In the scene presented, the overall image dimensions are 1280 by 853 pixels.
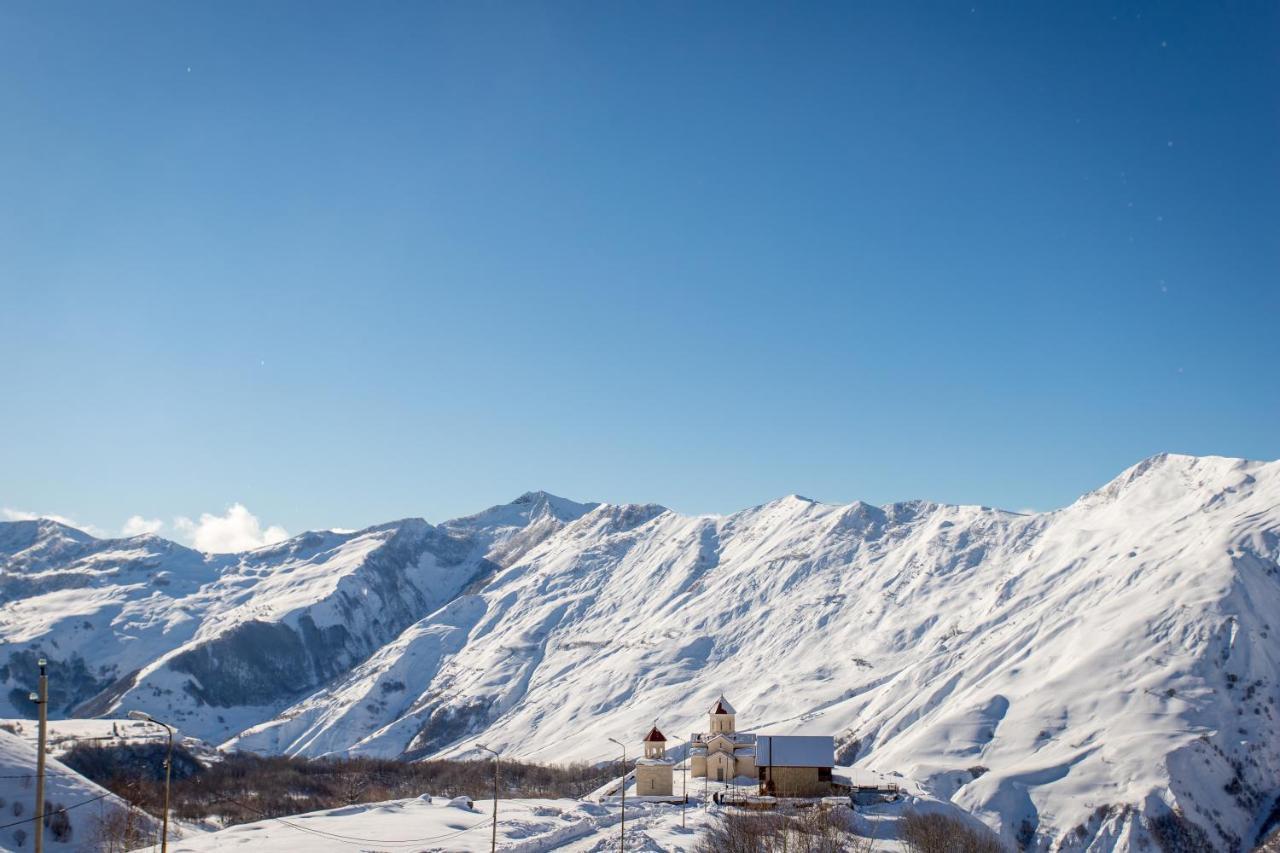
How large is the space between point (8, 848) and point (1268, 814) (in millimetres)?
177456

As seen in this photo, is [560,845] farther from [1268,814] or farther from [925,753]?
[1268,814]

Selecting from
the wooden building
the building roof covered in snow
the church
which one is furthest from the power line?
the church

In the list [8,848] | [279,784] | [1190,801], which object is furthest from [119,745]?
[1190,801]

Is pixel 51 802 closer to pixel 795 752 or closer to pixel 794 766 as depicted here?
pixel 794 766

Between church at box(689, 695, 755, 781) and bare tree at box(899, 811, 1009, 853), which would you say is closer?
bare tree at box(899, 811, 1009, 853)

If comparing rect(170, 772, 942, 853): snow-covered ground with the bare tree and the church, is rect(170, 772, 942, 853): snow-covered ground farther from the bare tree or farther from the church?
the church

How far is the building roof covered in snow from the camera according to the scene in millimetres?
110000

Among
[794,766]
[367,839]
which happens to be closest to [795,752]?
[794,766]

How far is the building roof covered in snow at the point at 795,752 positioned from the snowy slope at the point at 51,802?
6518 cm

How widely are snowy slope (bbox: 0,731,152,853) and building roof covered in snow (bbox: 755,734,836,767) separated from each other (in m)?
65.2

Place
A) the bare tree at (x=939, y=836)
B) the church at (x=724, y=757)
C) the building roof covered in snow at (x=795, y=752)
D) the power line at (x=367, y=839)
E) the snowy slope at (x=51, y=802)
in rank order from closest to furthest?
the power line at (x=367, y=839) < the bare tree at (x=939, y=836) < the snowy slope at (x=51, y=802) < the building roof covered in snow at (x=795, y=752) < the church at (x=724, y=757)

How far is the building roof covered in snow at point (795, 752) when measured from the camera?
110 meters

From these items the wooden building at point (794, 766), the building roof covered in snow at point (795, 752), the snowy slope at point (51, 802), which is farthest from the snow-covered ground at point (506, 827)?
the snowy slope at point (51, 802)

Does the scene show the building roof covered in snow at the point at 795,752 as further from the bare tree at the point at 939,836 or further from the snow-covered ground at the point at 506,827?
the bare tree at the point at 939,836
